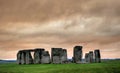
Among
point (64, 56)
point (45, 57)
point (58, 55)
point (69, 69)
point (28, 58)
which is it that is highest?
point (58, 55)

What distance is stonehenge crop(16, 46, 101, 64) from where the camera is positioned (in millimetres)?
56750

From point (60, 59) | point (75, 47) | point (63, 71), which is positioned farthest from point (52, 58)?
point (63, 71)

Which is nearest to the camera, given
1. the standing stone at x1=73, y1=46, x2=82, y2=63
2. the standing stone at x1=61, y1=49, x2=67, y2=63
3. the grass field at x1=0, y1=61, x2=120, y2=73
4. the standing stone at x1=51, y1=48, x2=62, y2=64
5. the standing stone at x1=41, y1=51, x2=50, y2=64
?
the grass field at x1=0, y1=61, x2=120, y2=73

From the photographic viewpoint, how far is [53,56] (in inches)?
2234

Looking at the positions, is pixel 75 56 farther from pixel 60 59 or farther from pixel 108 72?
pixel 108 72

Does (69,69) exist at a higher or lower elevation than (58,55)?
lower

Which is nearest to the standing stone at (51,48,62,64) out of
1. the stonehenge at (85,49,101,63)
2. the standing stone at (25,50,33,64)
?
the standing stone at (25,50,33,64)

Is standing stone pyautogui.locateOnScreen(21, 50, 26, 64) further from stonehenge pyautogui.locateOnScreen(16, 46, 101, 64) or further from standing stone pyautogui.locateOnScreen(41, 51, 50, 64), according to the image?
standing stone pyautogui.locateOnScreen(41, 51, 50, 64)

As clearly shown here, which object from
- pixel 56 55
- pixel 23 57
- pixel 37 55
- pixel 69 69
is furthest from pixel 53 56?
pixel 69 69

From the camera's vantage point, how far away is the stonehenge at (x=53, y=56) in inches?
2234

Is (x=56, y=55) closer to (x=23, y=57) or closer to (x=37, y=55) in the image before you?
(x=37, y=55)

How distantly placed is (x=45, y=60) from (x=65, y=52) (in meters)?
4.29

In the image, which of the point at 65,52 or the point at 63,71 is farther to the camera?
the point at 65,52

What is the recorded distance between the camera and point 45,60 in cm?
5791
